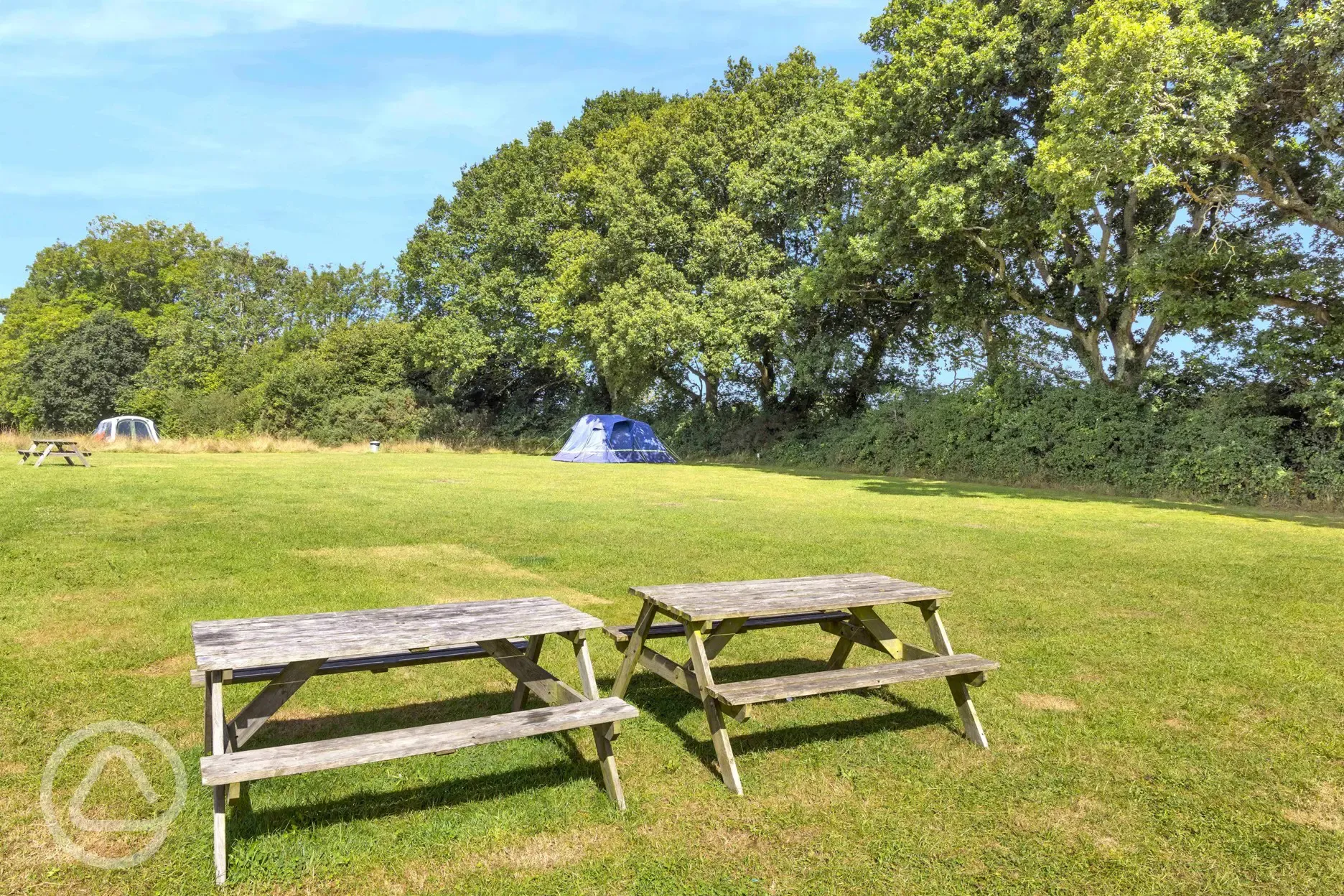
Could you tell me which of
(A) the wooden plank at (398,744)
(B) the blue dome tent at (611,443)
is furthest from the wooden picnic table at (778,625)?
(B) the blue dome tent at (611,443)

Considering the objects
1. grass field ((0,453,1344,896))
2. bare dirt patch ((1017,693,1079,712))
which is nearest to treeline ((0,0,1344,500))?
grass field ((0,453,1344,896))

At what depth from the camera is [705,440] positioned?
32.1m

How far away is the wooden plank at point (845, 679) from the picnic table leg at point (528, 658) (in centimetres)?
96

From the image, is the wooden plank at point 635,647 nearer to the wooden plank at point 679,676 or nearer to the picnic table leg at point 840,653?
the wooden plank at point 679,676

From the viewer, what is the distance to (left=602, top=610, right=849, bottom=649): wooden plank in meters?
4.11

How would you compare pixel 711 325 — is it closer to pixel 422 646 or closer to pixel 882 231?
pixel 882 231

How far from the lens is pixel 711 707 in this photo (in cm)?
353

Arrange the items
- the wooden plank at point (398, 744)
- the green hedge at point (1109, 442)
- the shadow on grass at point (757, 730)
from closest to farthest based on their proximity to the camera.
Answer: the wooden plank at point (398, 744) < the shadow on grass at point (757, 730) < the green hedge at point (1109, 442)

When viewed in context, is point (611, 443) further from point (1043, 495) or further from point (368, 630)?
point (368, 630)

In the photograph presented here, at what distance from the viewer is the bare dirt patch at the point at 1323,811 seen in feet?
10.4

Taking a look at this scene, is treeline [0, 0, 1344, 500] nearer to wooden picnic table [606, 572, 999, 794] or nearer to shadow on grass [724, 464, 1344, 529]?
shadow on grass [724, 464, 1344, 529]

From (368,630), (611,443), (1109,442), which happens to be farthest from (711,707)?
(611,443)

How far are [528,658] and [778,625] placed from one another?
4.43 ft

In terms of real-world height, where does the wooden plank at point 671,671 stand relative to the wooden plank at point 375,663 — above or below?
below
